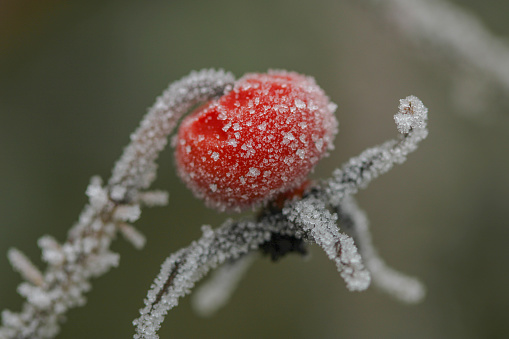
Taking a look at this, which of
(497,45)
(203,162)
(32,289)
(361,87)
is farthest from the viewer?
(361,87)

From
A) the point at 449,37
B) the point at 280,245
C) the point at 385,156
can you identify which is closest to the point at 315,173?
the point at 449,37

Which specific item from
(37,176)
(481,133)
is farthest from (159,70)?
(481,133)

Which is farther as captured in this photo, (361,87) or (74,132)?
(361,87)

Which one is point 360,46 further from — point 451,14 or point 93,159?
point 93,159

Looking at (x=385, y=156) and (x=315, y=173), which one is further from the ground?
(x=315, y=173)

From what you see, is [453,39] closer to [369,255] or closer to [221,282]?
[369,255]

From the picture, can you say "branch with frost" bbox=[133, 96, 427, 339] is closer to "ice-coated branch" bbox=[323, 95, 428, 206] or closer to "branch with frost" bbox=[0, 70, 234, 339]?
"ice-coated branch" bbox=[323, 95, 428, 206]

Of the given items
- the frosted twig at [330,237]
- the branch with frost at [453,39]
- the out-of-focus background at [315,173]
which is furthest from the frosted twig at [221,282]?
the branch with frost at [453,39]
